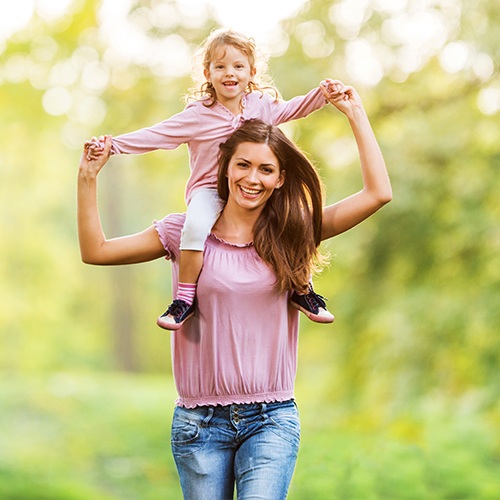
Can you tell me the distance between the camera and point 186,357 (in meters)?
3.27

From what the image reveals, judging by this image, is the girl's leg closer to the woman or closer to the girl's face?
the woman

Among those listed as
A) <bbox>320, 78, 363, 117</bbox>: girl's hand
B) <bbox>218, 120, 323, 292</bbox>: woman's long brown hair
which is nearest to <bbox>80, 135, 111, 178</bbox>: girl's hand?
<bbox>218, 120, 323, 292</bbox>: woman's long brown hair

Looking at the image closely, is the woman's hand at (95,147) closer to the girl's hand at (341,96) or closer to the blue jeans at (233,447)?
the girl's hand at (341,96)

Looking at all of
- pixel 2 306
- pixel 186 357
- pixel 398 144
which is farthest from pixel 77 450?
pixel 2 306

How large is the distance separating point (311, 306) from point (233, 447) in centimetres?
48

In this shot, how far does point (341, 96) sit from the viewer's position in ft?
10.6

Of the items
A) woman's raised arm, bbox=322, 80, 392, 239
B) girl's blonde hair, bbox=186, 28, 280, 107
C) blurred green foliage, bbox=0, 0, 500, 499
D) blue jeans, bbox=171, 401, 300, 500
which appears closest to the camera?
blue jeans, bbox=171, 401, 300, 500

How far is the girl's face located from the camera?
3.31 meters

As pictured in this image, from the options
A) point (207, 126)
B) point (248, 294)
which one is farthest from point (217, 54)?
point (248, 294)

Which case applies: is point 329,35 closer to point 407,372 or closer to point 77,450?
point 407,372

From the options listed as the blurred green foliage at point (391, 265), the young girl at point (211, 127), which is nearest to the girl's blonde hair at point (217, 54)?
the young girl at point (211, 127)

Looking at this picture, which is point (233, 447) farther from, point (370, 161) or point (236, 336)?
point (370, 161)

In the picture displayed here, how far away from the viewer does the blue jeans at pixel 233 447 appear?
3.12 meters

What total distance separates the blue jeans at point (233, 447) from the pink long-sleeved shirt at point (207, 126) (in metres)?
Result: 0.71
